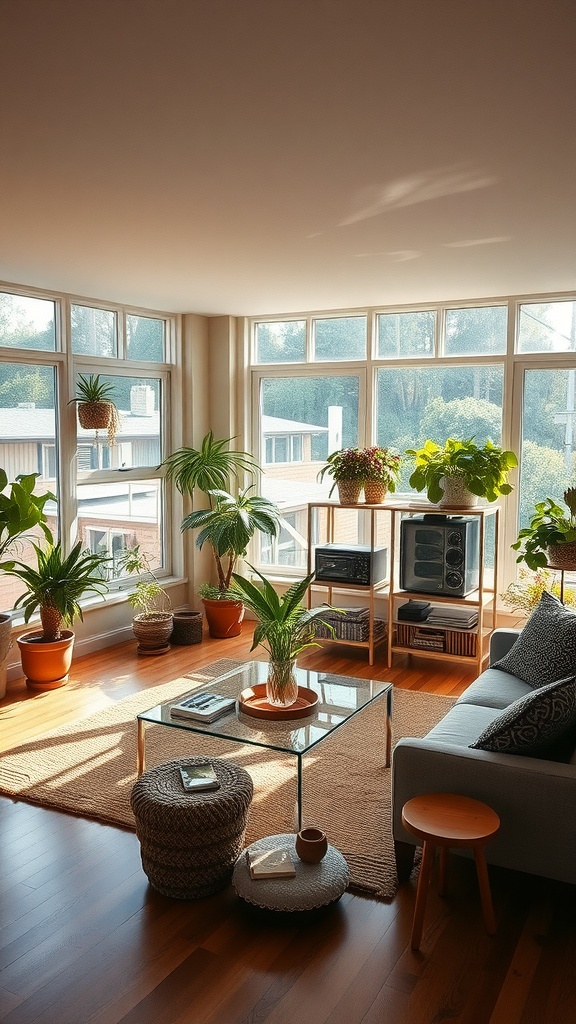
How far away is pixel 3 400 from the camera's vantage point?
17.6ft

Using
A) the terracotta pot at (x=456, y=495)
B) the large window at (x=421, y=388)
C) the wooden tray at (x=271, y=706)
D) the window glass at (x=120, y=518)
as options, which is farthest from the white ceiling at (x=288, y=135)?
the wooden tray at (x=271, y=706)

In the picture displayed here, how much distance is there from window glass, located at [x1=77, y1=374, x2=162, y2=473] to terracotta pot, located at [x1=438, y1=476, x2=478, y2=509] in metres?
2.37

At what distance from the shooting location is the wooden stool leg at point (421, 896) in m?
2.58

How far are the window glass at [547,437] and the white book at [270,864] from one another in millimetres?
3586

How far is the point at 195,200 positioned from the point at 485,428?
10.6ft

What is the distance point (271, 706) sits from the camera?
3.56 meters

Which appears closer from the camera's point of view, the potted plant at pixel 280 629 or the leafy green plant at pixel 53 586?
the potted plant at pixel 280 629

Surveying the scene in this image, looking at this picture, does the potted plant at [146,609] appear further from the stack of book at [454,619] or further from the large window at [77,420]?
the stack of book at [454,619]

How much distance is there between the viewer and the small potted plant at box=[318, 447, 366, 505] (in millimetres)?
5855

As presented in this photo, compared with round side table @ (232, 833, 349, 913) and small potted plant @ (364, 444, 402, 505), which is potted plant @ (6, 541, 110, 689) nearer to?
small potted plant @ (364, 444, 402, 505)

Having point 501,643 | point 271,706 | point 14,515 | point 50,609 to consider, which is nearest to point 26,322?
point 14,515

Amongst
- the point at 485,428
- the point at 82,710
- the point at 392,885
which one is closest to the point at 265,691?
the point at 392,885

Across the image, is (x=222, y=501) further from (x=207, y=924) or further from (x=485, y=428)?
(x=207, y=924)

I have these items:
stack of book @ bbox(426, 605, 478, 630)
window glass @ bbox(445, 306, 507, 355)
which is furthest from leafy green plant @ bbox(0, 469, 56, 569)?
window glass @ bbox(445, 306, 507, 355)
